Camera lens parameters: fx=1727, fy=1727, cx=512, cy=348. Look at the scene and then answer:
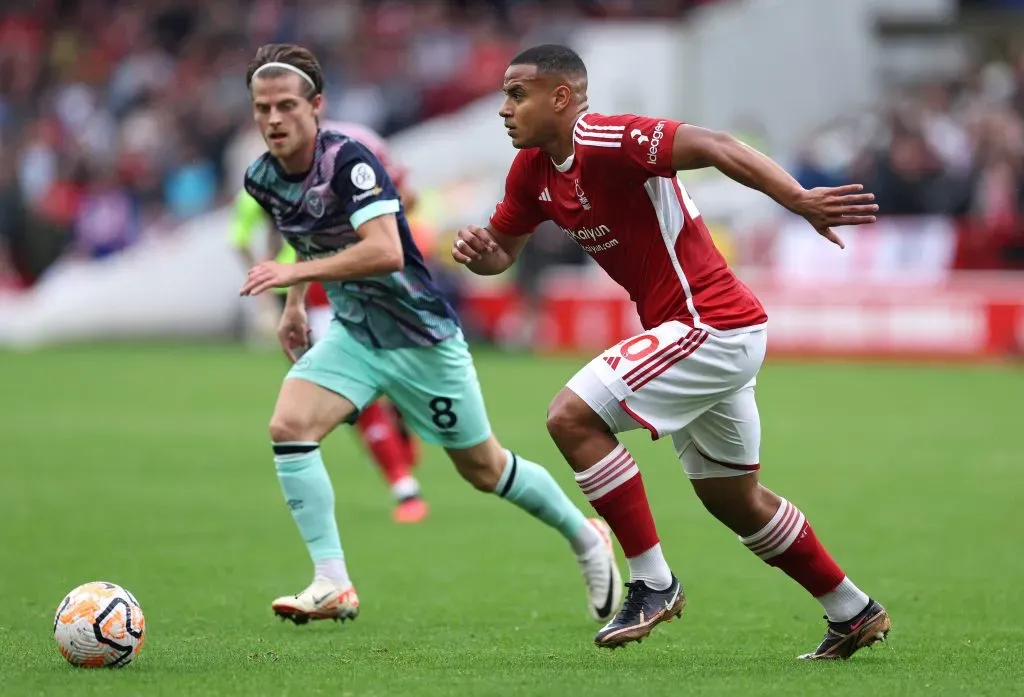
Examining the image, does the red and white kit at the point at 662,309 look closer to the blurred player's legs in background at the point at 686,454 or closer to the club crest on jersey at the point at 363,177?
the blurred player's legs in background at the point at 686,454

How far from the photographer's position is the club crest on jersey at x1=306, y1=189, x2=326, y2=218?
770 centimetres

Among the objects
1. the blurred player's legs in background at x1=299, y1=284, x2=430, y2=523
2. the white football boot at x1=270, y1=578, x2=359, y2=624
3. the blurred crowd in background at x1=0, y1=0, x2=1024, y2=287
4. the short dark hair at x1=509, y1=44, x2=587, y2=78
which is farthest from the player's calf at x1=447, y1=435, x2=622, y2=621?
the blurred crowd in background at x1=0, y1=0, x2=1024, y2=287

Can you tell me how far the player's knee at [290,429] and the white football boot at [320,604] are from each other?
2.06 feet

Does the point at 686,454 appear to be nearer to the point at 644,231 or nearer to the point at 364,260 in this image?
the point at 644,231

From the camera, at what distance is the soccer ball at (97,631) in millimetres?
6305

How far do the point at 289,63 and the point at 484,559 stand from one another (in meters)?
3.20

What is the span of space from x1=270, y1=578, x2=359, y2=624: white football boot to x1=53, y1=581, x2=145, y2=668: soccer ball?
36.6 inches

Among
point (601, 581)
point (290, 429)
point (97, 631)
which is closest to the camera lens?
point (97, 631)

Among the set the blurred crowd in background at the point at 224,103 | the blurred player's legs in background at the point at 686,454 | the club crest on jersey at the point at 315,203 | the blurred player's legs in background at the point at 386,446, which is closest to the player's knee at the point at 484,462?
the club crest on jersey at the point at 315,203

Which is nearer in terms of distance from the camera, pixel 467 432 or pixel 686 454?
pixel 686 454

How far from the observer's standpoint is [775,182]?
19.2 ft

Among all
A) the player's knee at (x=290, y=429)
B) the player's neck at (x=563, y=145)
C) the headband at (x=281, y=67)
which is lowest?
the player's knee at (x=290, y=429)

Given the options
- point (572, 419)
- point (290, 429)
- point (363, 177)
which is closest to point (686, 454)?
point (572, 419)

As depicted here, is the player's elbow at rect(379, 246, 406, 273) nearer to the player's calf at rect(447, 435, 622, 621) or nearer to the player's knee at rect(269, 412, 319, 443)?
the player's knee at rect(269, 412, 319, 443)
